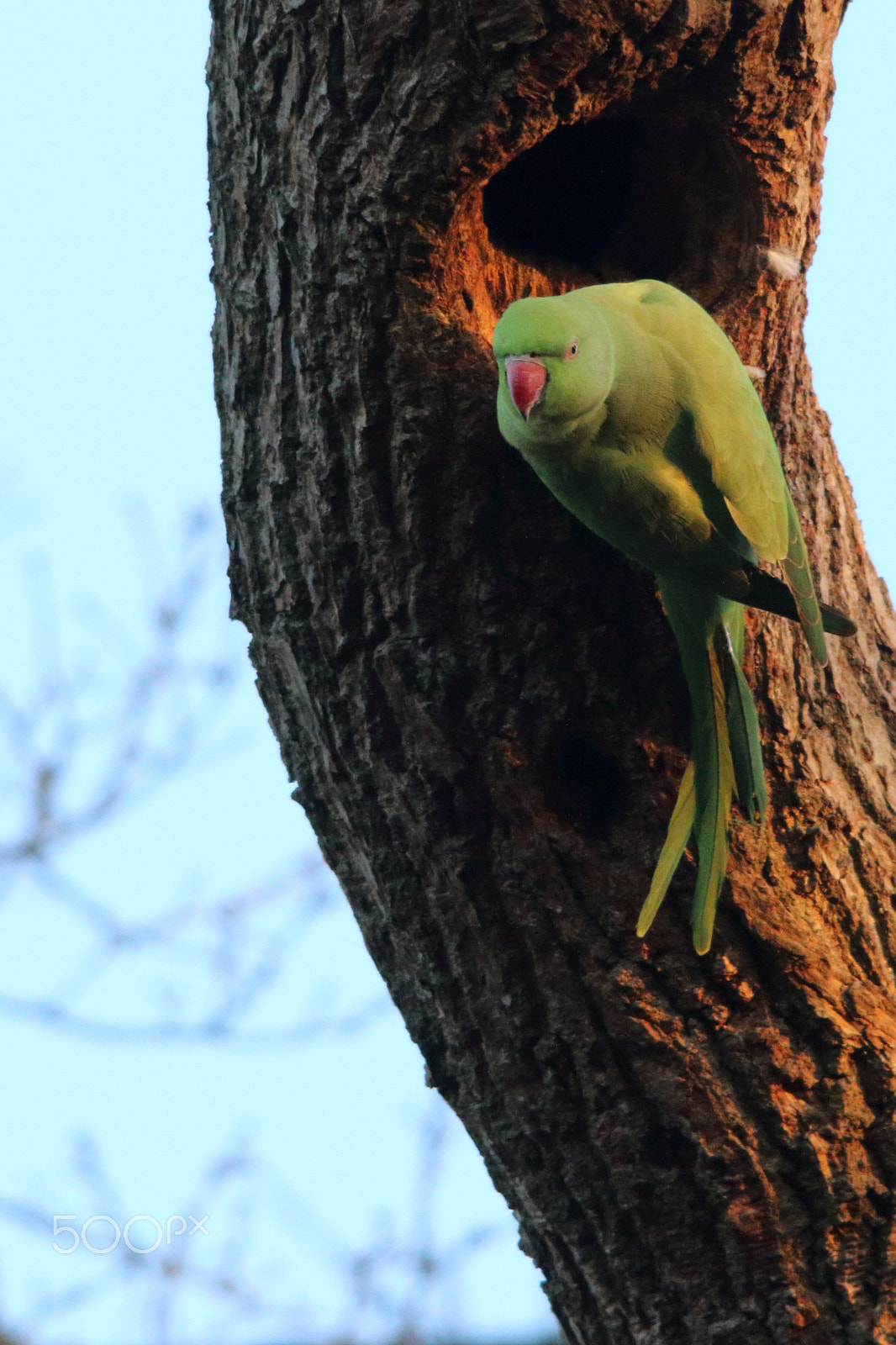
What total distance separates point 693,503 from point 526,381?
1.26 ft

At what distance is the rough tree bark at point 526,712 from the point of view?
190 centimetres

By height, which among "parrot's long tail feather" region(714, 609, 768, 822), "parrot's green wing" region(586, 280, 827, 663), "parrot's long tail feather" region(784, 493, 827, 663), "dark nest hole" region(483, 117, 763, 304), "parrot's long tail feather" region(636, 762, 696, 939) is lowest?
"parrot's long tail feather" region(636, 762, 696, 939)

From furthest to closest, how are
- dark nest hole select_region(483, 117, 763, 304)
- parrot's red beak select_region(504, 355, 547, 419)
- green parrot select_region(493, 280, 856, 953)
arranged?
dark nest hole select_region(483, 117, 763, 304), green parrot select_region(493, 280, 856, 953), parrot's red beak select_region(504, 355, 547, 419)

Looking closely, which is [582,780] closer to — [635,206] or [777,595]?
[777,595]

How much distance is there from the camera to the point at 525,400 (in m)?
1.82

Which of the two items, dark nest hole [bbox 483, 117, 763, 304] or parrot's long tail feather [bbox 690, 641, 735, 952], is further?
dark nest hole [bbox 483, 117, 763, 304]

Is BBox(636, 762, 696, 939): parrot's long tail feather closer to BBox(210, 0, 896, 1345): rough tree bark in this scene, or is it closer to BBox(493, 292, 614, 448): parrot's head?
BBox(210, 0, 896, 1345): rough tree bark

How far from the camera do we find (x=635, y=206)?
2457mm

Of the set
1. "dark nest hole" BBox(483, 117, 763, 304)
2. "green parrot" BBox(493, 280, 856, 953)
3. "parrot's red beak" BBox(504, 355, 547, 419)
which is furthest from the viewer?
"dark nest hole" BBox(483, 117, 763, 304)

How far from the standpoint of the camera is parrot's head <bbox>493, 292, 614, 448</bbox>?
A: 72.1 inches

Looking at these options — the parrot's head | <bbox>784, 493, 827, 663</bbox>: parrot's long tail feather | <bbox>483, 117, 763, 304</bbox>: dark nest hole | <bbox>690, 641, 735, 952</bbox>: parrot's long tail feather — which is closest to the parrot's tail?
<bbox>690, 641, 735, 952</bbox>: parrot's long tail feather

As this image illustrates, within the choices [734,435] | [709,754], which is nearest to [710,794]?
[709,754]

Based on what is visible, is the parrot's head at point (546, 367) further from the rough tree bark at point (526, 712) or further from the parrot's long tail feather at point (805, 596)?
the parrot's long tail feather at point (805, 596)

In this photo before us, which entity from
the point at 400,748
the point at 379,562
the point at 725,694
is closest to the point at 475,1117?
the point at 400,748
